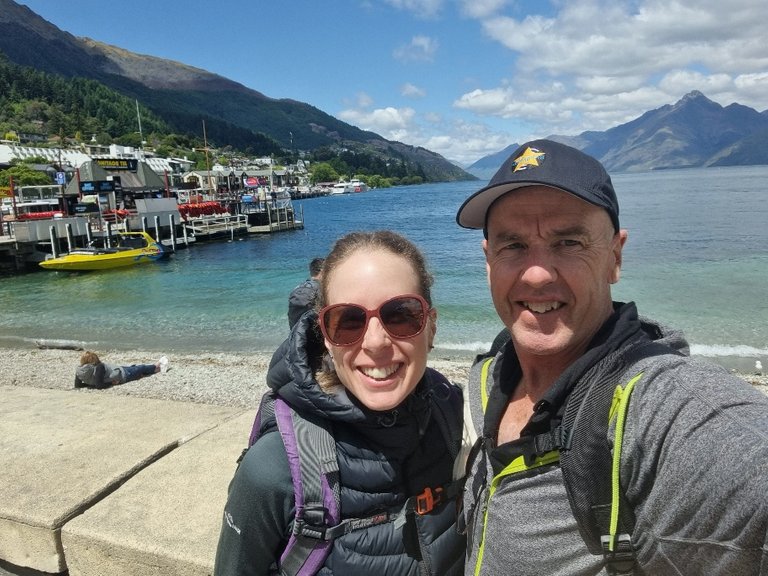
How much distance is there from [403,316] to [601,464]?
79 centimetres

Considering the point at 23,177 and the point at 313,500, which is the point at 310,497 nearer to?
the point at 313,500

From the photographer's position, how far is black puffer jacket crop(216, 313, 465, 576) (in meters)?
1.57

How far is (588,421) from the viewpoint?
3.93 ft

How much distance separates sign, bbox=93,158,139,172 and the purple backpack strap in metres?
46.5

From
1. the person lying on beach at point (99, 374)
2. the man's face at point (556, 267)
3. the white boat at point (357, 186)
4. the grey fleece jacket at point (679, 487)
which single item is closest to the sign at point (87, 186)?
the person lying on beach at point (99, 374)

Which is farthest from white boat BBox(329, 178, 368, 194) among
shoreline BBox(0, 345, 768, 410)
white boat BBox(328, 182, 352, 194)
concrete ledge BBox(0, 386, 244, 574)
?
concrete ledge BBox(0, 386, 244, 574)

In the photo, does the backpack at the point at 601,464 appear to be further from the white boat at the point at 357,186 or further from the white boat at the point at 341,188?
the white boat at the point at 357,186

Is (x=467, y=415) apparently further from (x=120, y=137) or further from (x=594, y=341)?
(x=120, y=137)

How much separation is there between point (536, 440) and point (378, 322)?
0.64 meters

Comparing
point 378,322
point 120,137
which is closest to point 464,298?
point 378,322

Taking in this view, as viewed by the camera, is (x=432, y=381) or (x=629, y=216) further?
(x=629, y=216)

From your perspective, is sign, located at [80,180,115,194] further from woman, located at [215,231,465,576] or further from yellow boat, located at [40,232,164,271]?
woman, located at [215,231,465,576]

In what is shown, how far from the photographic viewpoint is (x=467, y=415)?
1.89 m

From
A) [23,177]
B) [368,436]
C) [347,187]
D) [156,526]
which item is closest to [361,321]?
[368,436]
